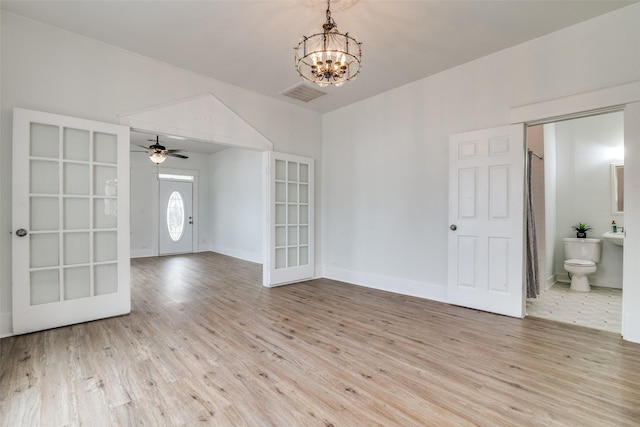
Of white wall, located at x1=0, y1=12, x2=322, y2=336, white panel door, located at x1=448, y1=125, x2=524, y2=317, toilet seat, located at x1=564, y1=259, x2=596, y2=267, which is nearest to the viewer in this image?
white wall, located at x1=0, y1=12, x2=322, y2=336

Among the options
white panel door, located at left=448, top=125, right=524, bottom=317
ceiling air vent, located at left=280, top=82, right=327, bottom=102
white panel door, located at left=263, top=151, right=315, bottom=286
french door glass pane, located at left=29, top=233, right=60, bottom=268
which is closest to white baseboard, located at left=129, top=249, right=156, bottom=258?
white panel door, located at left=263, top=151, right=315, bottom=286

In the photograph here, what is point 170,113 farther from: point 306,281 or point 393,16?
point 306,281

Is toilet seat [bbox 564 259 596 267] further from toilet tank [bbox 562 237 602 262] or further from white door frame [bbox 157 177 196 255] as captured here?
white door frame [bbox 157 177 196 255]

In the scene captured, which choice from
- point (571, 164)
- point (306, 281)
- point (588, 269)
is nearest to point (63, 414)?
point (306, 281)

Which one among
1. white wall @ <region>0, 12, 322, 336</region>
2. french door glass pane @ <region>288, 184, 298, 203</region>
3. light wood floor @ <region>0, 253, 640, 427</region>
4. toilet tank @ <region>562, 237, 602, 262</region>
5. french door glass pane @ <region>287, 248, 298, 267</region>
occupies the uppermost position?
white wall @ <region>0, 12, 322, 336</region>

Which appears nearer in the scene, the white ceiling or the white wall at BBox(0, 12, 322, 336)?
the white ceiling

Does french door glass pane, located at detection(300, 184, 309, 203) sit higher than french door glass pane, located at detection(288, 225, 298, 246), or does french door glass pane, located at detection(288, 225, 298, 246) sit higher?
french door glass pane, located at detection(300, 184, 309, 203)

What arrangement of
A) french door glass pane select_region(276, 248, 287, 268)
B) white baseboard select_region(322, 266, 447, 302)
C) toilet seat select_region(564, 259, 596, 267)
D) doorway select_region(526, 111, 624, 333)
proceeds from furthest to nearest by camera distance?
french door glass pane select_region(276, 248, 287, 268), doorway select_region(526, 111, 624, 333), toilet seat select_region(564, 259, 596, 267), white baseboard select_region(322, 266, 447, 302)

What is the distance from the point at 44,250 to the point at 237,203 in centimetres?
515

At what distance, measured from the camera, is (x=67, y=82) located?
3.12m

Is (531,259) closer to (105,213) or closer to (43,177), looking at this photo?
(105,213)

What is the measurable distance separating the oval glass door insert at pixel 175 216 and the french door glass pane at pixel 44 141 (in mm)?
5789

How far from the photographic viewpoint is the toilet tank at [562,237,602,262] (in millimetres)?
4680

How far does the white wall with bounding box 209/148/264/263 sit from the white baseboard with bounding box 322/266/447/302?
2.46 meters
